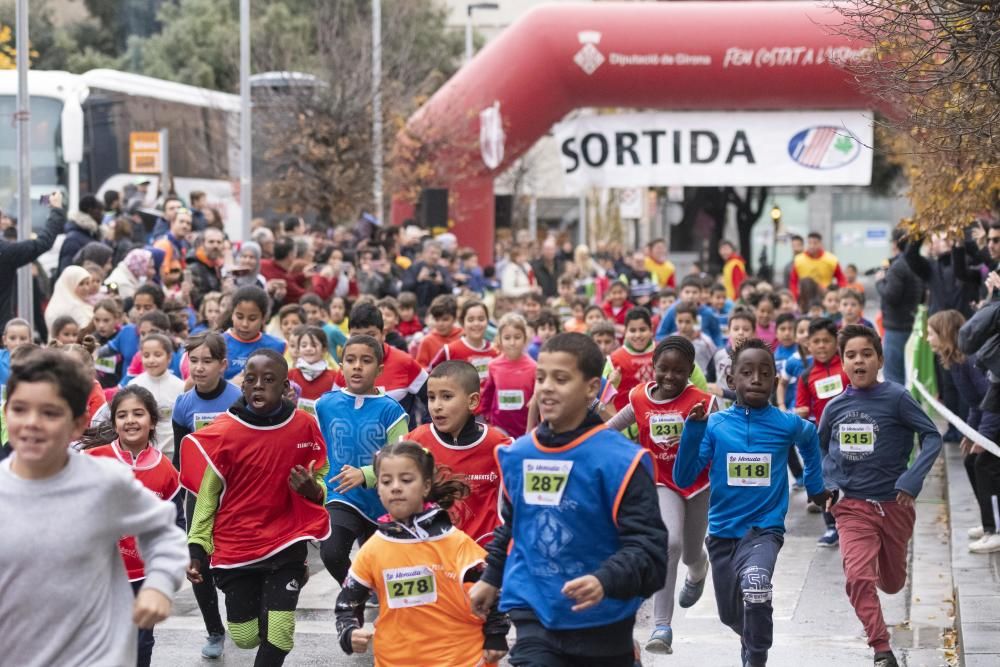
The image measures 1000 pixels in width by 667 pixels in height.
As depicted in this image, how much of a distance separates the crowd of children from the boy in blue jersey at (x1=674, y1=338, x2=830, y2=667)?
1 cm

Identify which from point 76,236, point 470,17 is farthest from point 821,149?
point 470,17

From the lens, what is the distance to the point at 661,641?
324 inches

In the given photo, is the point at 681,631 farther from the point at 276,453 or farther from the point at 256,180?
the point at 256,180

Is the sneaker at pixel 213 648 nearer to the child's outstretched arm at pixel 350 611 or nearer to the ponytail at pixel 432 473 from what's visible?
the ponytail at pixel 432 473

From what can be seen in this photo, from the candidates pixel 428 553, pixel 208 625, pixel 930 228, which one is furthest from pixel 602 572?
pixel 930 228

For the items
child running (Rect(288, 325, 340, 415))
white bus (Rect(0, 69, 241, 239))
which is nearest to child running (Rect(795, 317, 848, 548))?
child running (Rect(288, 325, 340, 415))

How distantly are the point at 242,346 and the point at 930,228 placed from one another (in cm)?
491

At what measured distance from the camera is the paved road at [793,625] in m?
8.36

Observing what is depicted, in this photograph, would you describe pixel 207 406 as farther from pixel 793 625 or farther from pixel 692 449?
pixel 793 625

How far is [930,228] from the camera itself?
1199cm

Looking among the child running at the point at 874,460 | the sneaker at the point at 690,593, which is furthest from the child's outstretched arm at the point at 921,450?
the sneaker at the point at 690,593

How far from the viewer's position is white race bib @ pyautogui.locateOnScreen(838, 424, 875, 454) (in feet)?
26.8

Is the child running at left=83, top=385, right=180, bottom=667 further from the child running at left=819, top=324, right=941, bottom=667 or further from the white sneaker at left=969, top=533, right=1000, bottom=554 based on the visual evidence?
the white sneaker at left=969, top=533, right=1000, bottom=554

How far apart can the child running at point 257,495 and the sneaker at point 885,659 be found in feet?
8.43
